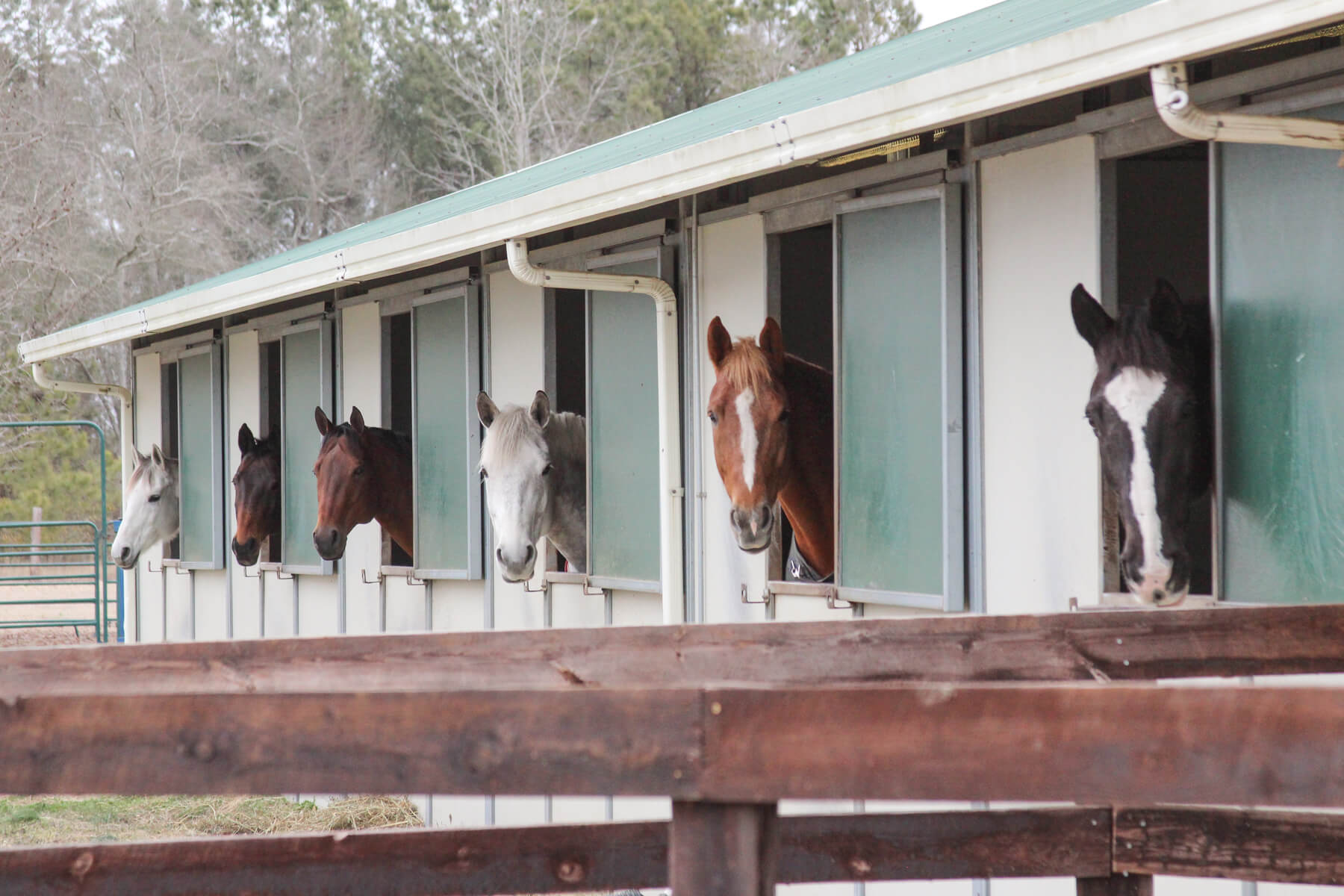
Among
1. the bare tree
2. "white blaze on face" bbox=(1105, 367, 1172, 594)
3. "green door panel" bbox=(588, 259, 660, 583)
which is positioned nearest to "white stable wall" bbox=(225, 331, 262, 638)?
"green door panel" bbox=(588, 259, 660, 583)

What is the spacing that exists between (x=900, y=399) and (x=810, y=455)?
771mm

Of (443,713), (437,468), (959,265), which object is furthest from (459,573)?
(443,713)

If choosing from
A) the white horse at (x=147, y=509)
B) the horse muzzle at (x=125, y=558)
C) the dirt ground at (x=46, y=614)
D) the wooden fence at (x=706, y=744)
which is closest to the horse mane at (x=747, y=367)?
the wooden fence at (x=706, y=744)

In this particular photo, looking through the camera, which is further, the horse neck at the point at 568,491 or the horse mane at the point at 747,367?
the horse neck at the point at 568,491

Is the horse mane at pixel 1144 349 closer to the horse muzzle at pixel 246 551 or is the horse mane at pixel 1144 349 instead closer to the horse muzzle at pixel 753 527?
the horse muzzle at pixel 753 527

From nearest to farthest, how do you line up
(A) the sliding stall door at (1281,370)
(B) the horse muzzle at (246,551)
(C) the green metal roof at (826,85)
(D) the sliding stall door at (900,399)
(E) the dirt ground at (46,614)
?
(A) the sliding stall door at (1281,370) < (C) the green metal roof at (826,85) < (D) the sliding stall door at (900,399) < (B) the horse muzzle at (246,551) < (E) the dirt ground at (46,614)

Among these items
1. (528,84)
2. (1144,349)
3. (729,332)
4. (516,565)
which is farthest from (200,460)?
(528,84)

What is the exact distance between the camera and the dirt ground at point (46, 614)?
1555cm

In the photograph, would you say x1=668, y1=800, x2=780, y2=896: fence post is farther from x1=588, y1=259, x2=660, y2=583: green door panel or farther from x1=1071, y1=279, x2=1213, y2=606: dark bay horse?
x1=588, y1=259, x2=660, y2=583: green door panel

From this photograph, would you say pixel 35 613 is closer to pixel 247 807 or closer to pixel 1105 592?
pixel 247 807

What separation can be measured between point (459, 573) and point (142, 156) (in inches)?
865

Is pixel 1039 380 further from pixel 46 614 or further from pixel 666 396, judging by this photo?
pixel 46 614

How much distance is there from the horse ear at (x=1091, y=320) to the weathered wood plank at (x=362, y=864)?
67.0 inches

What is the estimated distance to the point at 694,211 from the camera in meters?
5.71
